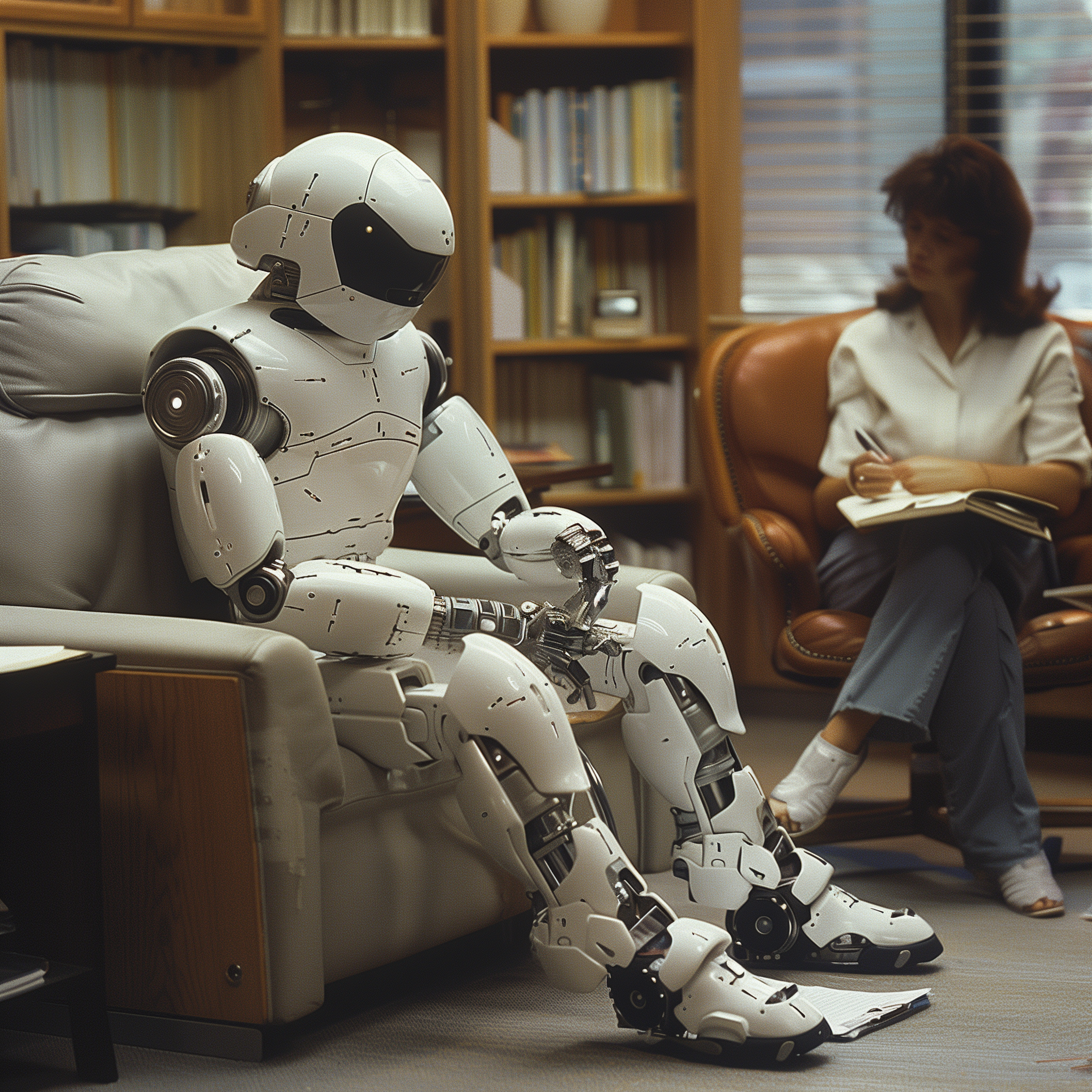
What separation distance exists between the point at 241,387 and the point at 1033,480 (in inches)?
50.9

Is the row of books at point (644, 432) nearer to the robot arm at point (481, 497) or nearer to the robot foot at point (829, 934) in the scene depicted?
the robot arm at point (481, 497)

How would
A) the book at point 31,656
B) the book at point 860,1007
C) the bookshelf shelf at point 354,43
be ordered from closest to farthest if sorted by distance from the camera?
the book at point 31,656
the book at point 860,1007
the bookshelf shelf at point 354,43

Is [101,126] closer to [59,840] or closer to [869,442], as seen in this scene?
[869,442]

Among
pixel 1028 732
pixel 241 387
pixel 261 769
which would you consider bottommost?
pixel 1028 732

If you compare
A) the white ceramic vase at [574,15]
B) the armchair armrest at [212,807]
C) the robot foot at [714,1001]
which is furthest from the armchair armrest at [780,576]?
the white ceramic vase at [574,15]

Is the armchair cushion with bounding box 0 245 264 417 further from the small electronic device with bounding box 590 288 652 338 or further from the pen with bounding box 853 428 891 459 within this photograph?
the small electronic device with bounding box 590 288 652 338

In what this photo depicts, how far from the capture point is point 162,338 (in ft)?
5.37

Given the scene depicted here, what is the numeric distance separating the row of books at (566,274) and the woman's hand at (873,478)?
1.08m

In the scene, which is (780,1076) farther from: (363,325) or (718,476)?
(718,476)

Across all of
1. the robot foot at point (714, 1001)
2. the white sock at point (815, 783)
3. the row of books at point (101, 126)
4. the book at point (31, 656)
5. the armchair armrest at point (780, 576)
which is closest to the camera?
the book at point (31, 656)

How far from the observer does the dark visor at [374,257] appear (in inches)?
63.1

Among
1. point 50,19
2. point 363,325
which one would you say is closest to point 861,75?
point 50,19

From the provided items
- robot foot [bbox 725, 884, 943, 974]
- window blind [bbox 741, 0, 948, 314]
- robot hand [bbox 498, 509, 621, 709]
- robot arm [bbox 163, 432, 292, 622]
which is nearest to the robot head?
robot arm [bbox 163, 432, 292, 622]

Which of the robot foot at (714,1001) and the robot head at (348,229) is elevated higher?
the robot head at (348,229)
